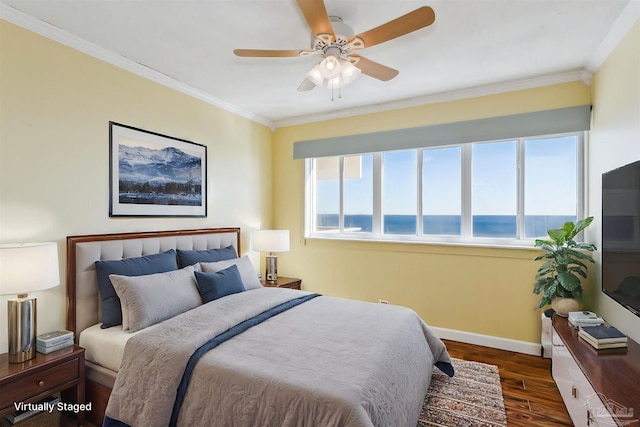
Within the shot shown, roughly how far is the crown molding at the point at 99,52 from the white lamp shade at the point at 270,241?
59.5 inches

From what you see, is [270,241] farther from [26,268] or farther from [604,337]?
[604,337]

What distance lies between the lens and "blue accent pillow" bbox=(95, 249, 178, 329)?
229 centimetres

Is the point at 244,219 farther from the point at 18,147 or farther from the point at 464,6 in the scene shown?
the point at 464,6

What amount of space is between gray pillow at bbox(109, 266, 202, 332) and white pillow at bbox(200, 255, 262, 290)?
0.34 metres

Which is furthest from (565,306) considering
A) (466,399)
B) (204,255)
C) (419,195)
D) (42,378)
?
(42,378)

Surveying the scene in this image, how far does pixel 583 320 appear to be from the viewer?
2.28 meters

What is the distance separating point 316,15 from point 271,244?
8.60ft

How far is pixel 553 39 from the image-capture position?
238 cm

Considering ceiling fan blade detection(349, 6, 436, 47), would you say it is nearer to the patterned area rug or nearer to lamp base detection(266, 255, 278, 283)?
the patterned area rug

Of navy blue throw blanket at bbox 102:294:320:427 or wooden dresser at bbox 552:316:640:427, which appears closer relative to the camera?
wooden dresser at bbox 552:316:640:427

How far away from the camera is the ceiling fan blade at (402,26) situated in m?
1.58

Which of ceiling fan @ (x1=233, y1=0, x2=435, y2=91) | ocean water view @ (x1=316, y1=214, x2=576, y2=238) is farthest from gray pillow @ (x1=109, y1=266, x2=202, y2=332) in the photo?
ocean water view @ (x1=316, y1=214, x2=576, y2=238)

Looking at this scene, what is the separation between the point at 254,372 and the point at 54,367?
4.20 feet

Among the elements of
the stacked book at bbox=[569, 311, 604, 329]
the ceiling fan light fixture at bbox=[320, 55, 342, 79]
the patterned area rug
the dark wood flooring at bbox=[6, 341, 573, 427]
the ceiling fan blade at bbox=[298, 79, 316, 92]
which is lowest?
the dark wood flooring at bbox=[6, 341, 573, 427]
